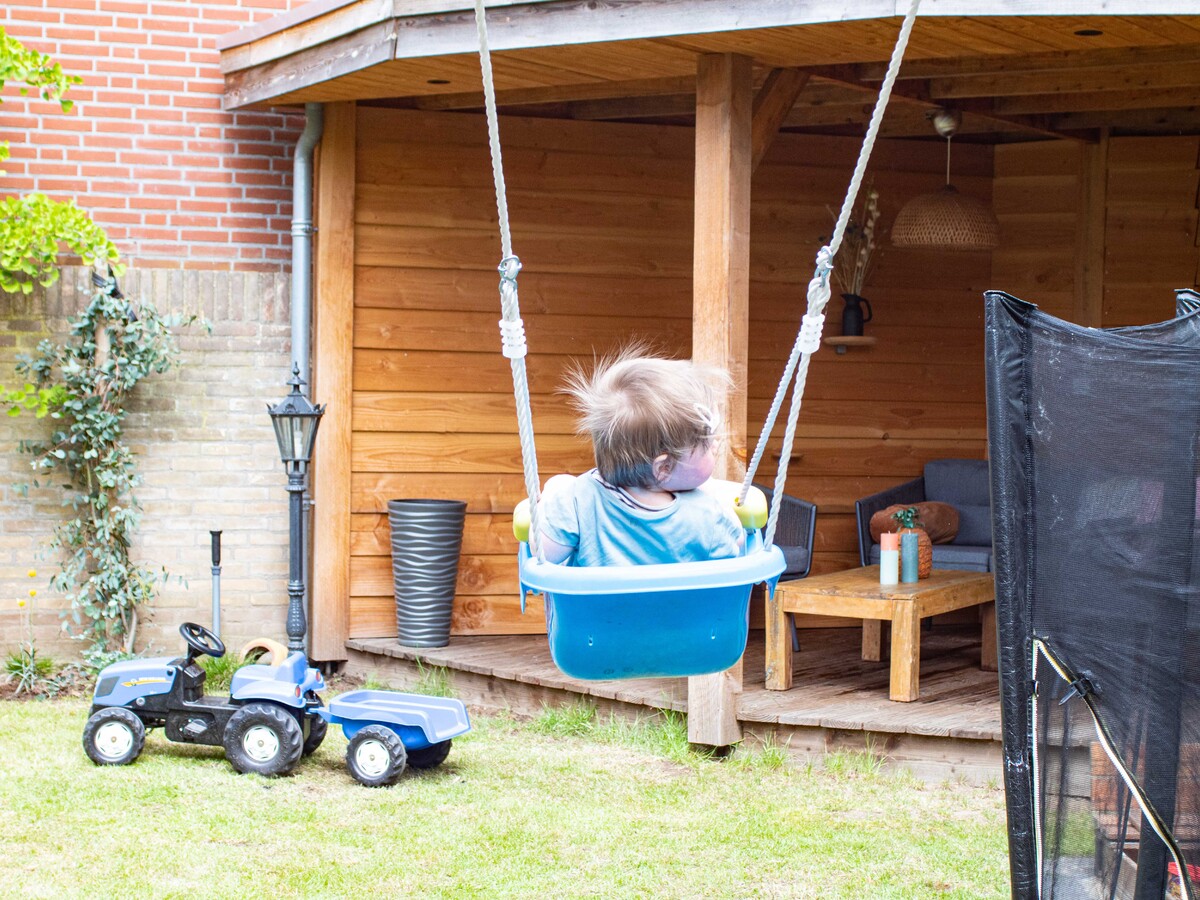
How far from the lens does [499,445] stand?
648 cm

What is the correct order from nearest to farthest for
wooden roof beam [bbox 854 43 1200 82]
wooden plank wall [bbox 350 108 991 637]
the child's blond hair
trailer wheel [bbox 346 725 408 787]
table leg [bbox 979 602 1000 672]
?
the child's blond hair, trailer wheel [bbox 346 725 408 787], wooden roof beam [bbox 854 43 1200 82], table leg [bbox 979 602 1000 672], wooden plank wall [bbox 350 108 991 637]

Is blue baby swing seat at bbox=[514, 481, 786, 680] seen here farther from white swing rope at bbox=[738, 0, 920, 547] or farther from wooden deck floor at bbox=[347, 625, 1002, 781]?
wooden deck floor at bbox=[347, 625, 1002, 781]

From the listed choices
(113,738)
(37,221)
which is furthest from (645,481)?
(37,221)

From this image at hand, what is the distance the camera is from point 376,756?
4.71 metres

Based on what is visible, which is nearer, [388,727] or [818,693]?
[388,727]

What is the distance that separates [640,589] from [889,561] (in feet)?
10.6

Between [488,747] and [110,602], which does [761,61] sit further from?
[110,602]

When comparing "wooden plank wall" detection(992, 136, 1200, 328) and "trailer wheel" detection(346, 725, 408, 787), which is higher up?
"wooden plank wall" detection(992, 136, 1200, 328)

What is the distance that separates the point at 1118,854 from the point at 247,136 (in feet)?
16.8

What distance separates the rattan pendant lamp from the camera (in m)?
6.35

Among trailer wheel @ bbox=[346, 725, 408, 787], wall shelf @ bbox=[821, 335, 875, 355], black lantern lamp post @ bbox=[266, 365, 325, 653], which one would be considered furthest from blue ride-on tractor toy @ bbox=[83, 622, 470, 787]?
wall shelf @ bbox=[821, 335, 875, 355]

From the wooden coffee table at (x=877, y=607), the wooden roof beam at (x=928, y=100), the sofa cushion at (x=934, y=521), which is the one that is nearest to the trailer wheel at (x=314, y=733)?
the wooden coffee table at (x=877, y=607)

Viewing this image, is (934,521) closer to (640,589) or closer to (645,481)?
(645,481)

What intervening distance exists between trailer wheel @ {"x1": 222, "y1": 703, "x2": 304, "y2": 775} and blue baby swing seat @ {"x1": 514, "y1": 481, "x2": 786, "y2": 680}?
2360mm
